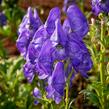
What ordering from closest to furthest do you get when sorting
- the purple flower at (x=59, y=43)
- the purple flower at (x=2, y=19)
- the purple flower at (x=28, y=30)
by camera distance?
the purple flower at (x=59, y=43), the purple flower at (x=28, y=30), the purple flower at (x=2, y=19)

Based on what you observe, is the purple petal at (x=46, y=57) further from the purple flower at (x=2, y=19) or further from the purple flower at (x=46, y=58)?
the purple flower at (x=2, y=19)

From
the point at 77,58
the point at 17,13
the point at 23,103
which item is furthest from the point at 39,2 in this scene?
the point at 77,58

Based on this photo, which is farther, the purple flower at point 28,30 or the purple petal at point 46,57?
the purple flower at point 28,30

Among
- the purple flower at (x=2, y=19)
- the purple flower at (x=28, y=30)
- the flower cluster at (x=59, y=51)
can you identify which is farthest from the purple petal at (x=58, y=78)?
the purple flower at (x=2, y=19)

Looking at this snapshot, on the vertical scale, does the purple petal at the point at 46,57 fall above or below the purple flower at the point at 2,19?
above

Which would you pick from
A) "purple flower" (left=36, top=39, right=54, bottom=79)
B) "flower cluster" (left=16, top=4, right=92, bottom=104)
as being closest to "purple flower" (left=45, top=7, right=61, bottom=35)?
"flower cluster" (left=16, top=4, right=92, bottom=104)

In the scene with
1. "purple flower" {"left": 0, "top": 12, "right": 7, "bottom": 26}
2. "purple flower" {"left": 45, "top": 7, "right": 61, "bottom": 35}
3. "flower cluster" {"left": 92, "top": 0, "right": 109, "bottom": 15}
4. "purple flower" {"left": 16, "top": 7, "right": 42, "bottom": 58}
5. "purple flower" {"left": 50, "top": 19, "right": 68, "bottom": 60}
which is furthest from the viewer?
"purple flower" {"left": 0, "top": 12, "right": 7, "bottom": 26}

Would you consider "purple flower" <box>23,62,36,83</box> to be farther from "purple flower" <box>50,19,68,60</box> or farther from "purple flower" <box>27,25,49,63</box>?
"purple flower" <box>50,19,68,60</box>
